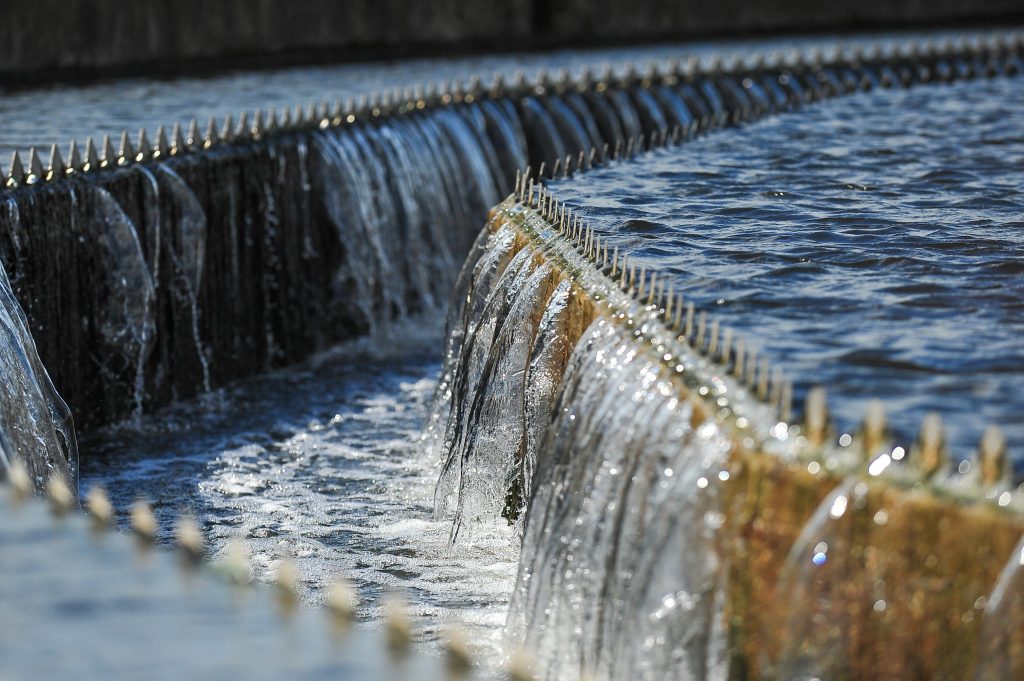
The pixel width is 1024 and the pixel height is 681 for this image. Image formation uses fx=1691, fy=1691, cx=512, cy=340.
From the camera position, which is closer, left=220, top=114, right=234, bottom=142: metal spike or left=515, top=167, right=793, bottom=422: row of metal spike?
left=515, top=167, right=793, bottom=422: row of metal spike

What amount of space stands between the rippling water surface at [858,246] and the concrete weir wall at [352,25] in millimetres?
10641

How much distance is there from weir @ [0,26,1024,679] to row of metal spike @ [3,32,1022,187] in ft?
0.20

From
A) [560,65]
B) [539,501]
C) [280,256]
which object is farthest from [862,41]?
[539,501]

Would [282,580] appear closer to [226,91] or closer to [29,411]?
[29,411]

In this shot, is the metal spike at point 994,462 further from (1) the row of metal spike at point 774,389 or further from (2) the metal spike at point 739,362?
(2) the metal spike at point 739,362

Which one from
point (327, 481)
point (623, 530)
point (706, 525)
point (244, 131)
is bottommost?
point (327, 481)

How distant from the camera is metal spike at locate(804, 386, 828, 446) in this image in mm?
6648

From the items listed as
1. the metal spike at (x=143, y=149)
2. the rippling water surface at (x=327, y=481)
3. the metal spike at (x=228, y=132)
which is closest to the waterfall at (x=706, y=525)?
the rippling water surface at (x=327, y=481)

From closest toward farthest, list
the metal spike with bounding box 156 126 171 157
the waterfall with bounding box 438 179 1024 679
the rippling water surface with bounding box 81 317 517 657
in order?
the waterfall with bounding box 438 179 1024 679 → the rippling water surface with bounding box 81 317 517 657 → the metal spike with bounding box 156 126 171 157

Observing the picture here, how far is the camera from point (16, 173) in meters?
13.2

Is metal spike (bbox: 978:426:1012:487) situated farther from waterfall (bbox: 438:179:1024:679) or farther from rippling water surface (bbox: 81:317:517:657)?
rippling water surface (bbox: 81:317:517:657)

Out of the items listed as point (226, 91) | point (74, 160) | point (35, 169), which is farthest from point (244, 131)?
point (226, 91)

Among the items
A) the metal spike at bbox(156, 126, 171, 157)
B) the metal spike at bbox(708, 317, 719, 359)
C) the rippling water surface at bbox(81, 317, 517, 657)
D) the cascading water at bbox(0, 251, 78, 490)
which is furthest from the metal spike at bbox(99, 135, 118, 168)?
the metal spike at bbox(708, 317, 719, 359)

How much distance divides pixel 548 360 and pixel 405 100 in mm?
9475
